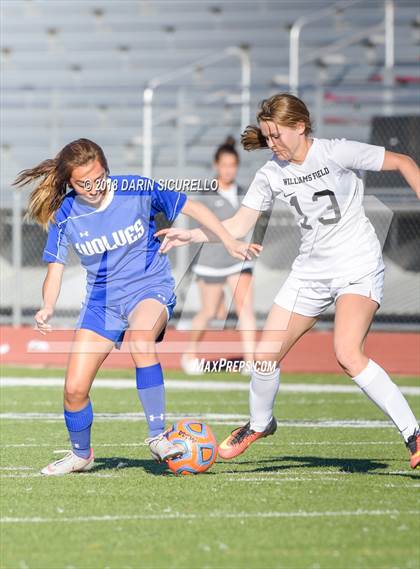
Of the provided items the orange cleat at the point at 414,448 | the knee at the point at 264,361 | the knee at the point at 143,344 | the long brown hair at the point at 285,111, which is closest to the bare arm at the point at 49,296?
the knee at the point at 143,344

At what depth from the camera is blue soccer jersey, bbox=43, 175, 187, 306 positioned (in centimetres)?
598

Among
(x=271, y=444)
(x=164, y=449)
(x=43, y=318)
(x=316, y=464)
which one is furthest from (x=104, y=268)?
(x=271, y=444)

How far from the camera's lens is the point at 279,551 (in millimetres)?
4086

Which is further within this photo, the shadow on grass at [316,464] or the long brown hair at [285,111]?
the shadow on grass at [316,464]

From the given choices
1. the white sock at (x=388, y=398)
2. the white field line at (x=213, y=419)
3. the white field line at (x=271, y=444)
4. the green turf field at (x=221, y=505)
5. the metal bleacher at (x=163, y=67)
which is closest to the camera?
the green turf field at (x=221, y=505)

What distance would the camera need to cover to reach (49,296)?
19.5ft

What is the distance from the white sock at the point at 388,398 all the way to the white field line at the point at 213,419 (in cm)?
270

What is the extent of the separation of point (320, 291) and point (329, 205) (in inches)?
17.6

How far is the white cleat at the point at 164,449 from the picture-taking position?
5840 millimetres

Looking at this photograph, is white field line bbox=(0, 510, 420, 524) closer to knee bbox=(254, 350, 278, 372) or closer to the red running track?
knee bbox=(254, 350, 278, 372)

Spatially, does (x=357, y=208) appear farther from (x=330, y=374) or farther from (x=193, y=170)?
(x=193, y=170)

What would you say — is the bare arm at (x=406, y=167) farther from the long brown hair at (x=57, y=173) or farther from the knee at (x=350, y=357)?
the long brown hair at (x=57, y=173)

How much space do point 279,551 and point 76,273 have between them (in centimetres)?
1121

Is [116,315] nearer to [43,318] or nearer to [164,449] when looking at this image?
[43,318]
